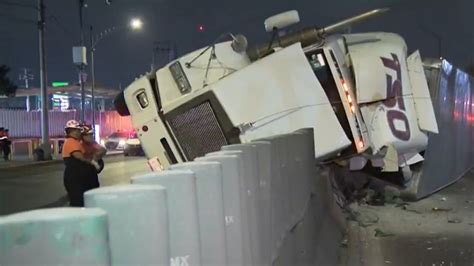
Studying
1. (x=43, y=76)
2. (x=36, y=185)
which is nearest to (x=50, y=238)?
(x=36, y=185)

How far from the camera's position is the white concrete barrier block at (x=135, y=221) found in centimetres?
201

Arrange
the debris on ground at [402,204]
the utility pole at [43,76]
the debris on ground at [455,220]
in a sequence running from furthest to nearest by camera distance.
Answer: the utility pole at [43,76] → the debris on ground at [402,204] → the debris on ground at [455,220]

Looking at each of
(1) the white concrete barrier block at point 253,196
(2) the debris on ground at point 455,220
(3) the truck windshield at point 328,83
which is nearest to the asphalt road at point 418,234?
(2) the debris on ground at point 455,220

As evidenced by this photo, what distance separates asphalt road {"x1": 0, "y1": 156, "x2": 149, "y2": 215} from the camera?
13.8 m

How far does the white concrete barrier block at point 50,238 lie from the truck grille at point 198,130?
26.7 ft

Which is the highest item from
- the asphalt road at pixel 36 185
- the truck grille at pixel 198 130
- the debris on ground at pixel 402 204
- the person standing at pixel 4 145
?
the person standing at pixel 4 145

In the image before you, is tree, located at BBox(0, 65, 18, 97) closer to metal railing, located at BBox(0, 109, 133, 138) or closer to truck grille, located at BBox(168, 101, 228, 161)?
metal railing, located at BBox(0, 109, 133, 138)

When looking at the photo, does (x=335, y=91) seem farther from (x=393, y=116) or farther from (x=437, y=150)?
(x=437, y=150)

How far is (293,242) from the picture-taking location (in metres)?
5.70

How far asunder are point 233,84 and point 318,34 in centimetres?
174

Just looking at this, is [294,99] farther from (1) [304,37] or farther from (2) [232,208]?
(2) [232,208]

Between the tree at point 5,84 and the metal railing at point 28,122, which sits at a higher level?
the tree at point 5,84

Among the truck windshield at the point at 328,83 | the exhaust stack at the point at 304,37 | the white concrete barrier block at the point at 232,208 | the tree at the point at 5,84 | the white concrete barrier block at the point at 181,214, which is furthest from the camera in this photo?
the tree at the point at 5,84

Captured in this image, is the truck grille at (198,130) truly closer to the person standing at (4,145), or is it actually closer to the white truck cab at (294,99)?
the white truck cab at (294,99)
